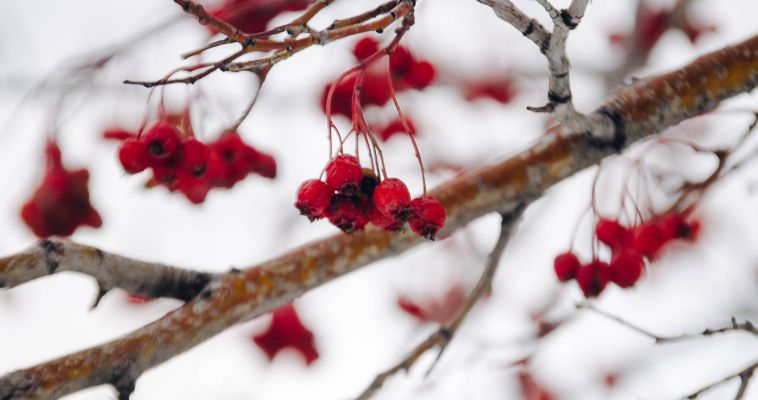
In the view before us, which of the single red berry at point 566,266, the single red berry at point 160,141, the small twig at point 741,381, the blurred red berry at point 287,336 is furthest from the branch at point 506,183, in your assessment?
the blurred red berry at point 287,336

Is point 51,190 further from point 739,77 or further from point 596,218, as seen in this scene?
point 739,77

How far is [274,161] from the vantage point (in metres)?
1.92

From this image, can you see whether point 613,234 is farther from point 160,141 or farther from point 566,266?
point 160,141

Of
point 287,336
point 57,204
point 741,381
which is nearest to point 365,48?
point 57,204

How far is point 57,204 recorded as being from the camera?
200 cm

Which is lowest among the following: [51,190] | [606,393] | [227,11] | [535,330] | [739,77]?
[606,393]

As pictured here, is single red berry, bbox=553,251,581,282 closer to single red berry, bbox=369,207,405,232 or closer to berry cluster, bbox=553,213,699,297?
berry cluster, bbox=553,213,699,297

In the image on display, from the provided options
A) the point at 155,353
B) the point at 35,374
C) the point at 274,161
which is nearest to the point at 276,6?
the point at 274,161

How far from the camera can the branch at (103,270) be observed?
117 centimetres

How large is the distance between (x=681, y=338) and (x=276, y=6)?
3.61 feet

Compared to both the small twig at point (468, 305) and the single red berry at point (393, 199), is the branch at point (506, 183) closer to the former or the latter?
the small twig at point (468, 305)

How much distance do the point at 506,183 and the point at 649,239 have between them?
1.43 feet

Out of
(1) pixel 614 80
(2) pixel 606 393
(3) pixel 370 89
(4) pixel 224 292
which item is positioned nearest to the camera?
(4) pixel 224 292

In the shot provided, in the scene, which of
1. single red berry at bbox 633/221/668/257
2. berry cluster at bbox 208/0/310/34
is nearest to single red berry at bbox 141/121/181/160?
berry cluster at bbox 208/0/310/34
